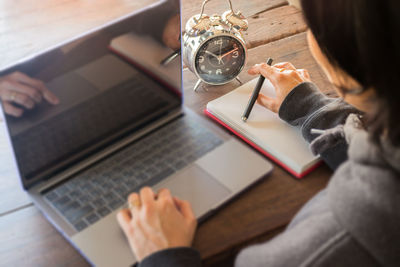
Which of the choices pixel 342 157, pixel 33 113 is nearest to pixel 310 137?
pixel 342 157

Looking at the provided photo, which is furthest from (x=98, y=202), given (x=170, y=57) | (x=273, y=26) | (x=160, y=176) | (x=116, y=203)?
(x=273, y=26)

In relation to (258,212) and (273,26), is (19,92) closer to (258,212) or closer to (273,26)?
(258,212)

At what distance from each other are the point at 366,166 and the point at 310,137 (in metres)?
0.28

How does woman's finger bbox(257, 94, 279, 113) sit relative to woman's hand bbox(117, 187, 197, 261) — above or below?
above

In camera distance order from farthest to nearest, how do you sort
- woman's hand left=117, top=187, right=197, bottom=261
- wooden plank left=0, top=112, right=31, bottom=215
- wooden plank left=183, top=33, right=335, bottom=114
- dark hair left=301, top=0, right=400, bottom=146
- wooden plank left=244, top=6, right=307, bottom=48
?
wooden plank left=244, top=6, right=307, bottom=48 → wooden plank left=183, top=33, right=335, bottom=114 → wooden plank left=0, top=112, right=31, bottom=215 → woman's hand left=117, top=187, right=197, bottom=261 → dark hair left=301, top=0, right=400, bottom=146

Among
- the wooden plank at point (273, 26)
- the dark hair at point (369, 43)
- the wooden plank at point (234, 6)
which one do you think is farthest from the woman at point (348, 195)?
the wooden plank at point (234, 6)

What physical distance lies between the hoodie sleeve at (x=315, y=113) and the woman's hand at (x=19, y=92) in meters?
0.51

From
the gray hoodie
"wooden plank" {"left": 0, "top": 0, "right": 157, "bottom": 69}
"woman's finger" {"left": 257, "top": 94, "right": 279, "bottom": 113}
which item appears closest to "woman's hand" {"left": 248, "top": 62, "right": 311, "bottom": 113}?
"woman's finger" {"left": 257, "top": 94, "right": 279, "bottom": 113}

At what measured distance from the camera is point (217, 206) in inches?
32.0

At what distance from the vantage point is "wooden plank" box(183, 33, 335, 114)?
1071 millimetres

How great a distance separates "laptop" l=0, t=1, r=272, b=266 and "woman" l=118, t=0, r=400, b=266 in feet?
0.18

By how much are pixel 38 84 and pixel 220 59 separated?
0.47 meters

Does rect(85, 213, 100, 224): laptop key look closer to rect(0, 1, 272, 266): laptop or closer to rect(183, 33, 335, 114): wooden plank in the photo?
rect(0, 1, 272, 266): laptop

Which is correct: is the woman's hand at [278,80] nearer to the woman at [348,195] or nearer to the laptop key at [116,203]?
the woman at [348,195]
